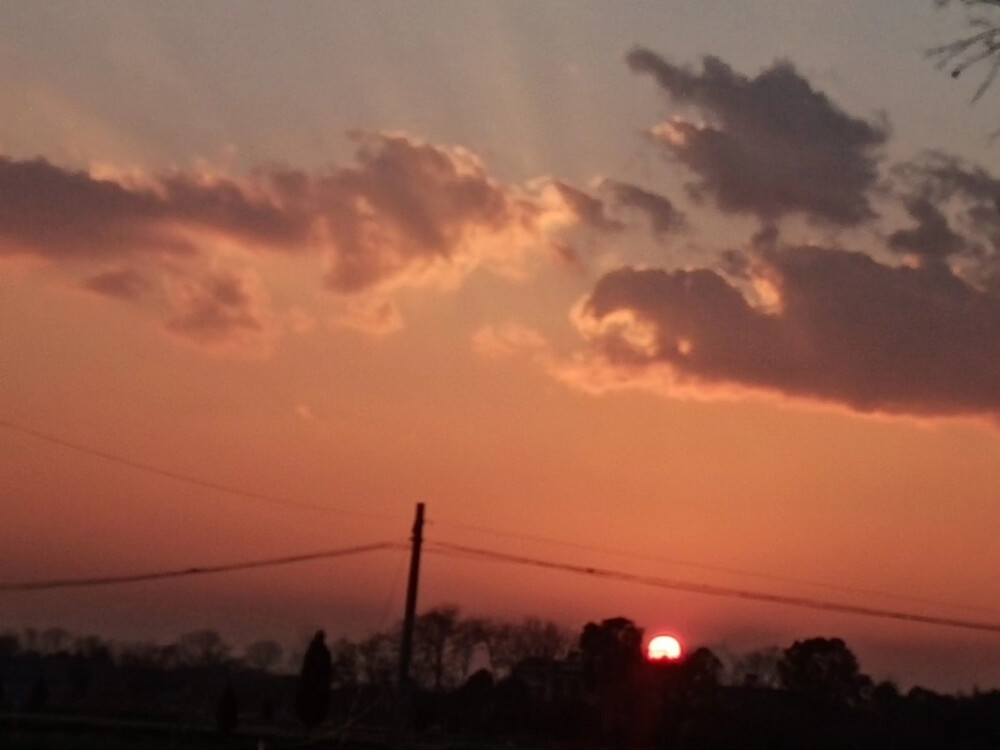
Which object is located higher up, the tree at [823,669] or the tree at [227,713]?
the tree at [823,669]

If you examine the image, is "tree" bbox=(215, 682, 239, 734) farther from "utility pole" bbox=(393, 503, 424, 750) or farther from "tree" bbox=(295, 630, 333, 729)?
"utility pole" bbox=(393, 503, 424, 750)

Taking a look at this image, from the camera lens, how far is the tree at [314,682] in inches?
2692

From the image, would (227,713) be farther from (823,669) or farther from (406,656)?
(406,656)

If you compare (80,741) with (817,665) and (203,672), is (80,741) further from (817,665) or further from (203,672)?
(203,672)

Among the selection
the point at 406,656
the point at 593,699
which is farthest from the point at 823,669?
the point at 406,656

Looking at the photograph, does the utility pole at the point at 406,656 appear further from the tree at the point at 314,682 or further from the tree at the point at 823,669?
the tree at the point at 823,669

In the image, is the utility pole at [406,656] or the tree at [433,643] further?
the tree at [433,643]

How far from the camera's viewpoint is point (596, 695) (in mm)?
67938

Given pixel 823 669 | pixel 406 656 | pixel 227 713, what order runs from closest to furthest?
pixel 406 656 < pixel 227 713 < pixel 823 669

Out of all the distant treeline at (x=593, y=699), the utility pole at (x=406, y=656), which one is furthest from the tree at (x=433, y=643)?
the utility pole at (x=406, y=656)

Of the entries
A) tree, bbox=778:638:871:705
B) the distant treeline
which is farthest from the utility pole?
tree, bbox=778:638:871:705

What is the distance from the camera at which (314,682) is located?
2726 inches

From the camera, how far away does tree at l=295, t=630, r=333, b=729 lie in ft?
224

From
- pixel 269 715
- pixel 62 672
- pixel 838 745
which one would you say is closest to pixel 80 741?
pixel 838 745
